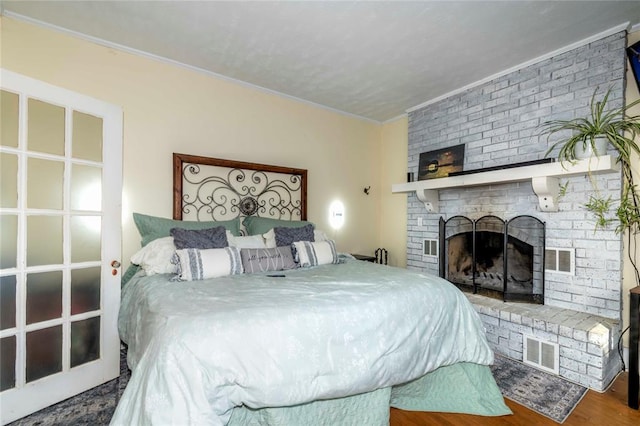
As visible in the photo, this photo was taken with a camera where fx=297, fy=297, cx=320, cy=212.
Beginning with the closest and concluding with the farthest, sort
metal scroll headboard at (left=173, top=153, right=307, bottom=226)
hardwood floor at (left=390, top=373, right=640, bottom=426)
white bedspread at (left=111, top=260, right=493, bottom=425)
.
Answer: white bedspread at (left=111, top=260, right=493, bottom=425), hardwood floor at (left=390, top=373, right=640, bottom=426), metal scroll headboard at (left=173, top=153, right=307, bottom=226)

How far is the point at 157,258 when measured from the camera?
2.19 meters

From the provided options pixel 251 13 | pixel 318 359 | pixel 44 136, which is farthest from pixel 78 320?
pixel 251 13

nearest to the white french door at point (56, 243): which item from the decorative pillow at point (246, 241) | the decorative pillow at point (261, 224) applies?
the decorative pillow at point (246, 241)

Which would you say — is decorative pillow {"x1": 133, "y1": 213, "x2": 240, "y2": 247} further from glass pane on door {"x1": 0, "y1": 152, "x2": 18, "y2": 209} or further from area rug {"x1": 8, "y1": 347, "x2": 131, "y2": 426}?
area rug {"x1": 8, "y1": 347, "x2": 131, "y2": 426}

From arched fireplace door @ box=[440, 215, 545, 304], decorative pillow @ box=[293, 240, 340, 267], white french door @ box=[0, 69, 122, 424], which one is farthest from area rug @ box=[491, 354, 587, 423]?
white french door @ box=[0, 69, 122, 424]

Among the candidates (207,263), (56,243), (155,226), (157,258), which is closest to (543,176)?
(207,263)

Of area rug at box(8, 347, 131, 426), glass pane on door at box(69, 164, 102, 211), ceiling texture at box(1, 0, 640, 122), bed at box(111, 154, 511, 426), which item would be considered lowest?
area rug at box(8, 347, 131, 426)

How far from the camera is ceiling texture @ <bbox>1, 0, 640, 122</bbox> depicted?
6.78 ft

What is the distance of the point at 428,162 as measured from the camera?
372 cm

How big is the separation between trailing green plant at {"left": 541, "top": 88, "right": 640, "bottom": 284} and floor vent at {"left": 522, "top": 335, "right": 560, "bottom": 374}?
33.5 inches

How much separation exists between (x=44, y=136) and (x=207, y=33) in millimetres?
1370

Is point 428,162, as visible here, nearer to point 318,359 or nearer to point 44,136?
point 318,359

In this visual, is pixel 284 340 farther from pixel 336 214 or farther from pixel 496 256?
pixel 336 214

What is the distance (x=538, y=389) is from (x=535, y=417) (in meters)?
0.38
